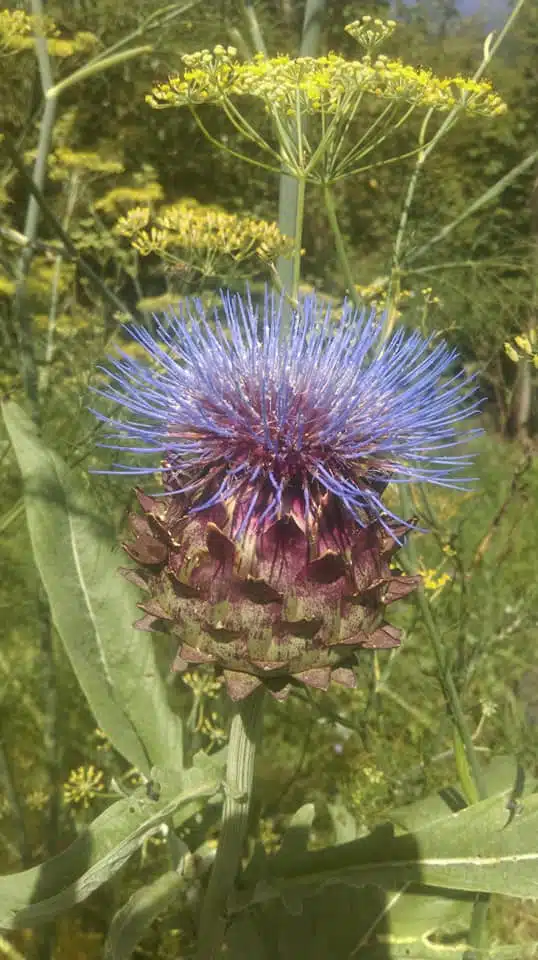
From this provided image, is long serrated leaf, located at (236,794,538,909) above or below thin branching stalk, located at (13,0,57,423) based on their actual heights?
below

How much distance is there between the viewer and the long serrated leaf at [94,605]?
32.6 inches

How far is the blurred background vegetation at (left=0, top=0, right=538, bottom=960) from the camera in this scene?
1.12 meters

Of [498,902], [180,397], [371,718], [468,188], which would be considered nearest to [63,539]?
[180,397]

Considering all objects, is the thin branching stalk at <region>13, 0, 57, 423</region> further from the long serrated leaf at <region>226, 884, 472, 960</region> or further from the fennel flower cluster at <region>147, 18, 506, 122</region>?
the long serrated leaf at <region>226, 884, 472, 960</region>

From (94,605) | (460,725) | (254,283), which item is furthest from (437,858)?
(254,283)

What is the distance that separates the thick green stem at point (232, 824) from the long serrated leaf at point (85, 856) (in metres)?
0.04

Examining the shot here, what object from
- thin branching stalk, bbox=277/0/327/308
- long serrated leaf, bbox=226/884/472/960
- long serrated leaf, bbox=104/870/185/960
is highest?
thin branching stalk, bbox=277/0/327/308

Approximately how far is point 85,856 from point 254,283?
1497 millimetres

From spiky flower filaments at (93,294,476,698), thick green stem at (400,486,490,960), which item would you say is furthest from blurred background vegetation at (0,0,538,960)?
spiky flower filaments at (93,294,476,698)

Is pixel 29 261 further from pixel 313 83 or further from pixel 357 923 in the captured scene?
Answer: pixel 357 923

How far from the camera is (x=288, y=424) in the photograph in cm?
73

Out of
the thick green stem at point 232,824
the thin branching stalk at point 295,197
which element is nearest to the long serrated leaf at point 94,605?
the thick green stem at point 232,824

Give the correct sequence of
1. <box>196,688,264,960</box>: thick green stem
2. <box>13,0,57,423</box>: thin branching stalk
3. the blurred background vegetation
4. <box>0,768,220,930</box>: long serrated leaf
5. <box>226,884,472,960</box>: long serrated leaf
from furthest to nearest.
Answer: the blurred background vegetation → <box>13,0,57,423</box>: thin branching stalk → <box>226,884,472,960</box>: long serrated leaf → <box>196,688,264,960</box>: thick green stem → <box>0,768,220,930</box>: long serrated leaf

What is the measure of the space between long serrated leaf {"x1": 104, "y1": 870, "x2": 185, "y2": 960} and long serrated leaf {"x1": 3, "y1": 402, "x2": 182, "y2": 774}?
0.15m
